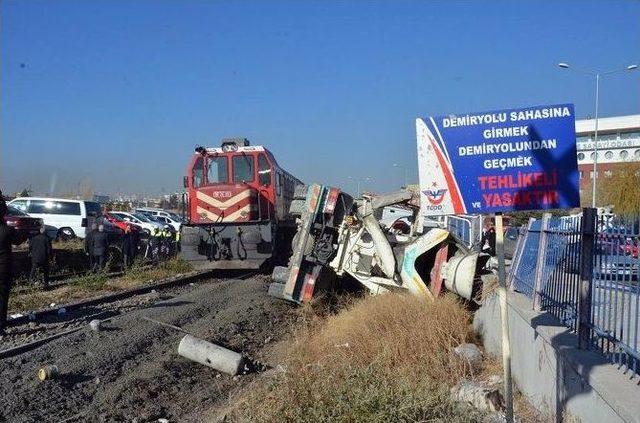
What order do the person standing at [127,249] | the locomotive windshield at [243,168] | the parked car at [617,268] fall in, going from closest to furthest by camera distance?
the parked car at [617,268]
the locomotive windshield at [243,168]
the person standing at [127,249]

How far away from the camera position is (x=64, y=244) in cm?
2367

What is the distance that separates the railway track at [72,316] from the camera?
8.54m

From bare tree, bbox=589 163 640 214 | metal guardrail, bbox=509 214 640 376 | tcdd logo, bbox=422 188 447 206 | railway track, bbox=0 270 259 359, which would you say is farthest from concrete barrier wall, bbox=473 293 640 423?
bare tree, bbox=589 163 640 214

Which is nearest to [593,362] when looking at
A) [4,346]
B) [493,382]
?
[493,382]

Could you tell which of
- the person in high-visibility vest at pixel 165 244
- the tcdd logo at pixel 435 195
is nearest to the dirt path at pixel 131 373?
the tcdd logo at pixel 435 195

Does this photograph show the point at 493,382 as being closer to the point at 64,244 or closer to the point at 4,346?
the point at 4,346

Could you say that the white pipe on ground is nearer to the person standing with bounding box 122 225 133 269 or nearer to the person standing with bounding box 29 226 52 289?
the person standing with bounding box 29 226 52 289

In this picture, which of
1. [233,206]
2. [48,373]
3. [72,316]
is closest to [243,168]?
[233,206]

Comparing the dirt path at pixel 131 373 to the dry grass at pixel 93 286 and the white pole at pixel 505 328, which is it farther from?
the white pole at pixel 505 328

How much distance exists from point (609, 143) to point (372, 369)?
76.4m

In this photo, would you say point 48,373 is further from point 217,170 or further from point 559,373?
point 217,170

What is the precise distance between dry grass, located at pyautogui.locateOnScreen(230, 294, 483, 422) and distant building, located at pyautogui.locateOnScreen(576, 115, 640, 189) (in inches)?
2388

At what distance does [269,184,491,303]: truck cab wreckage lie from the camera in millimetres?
9148

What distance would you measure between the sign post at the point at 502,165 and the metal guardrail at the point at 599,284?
41 centimetres
